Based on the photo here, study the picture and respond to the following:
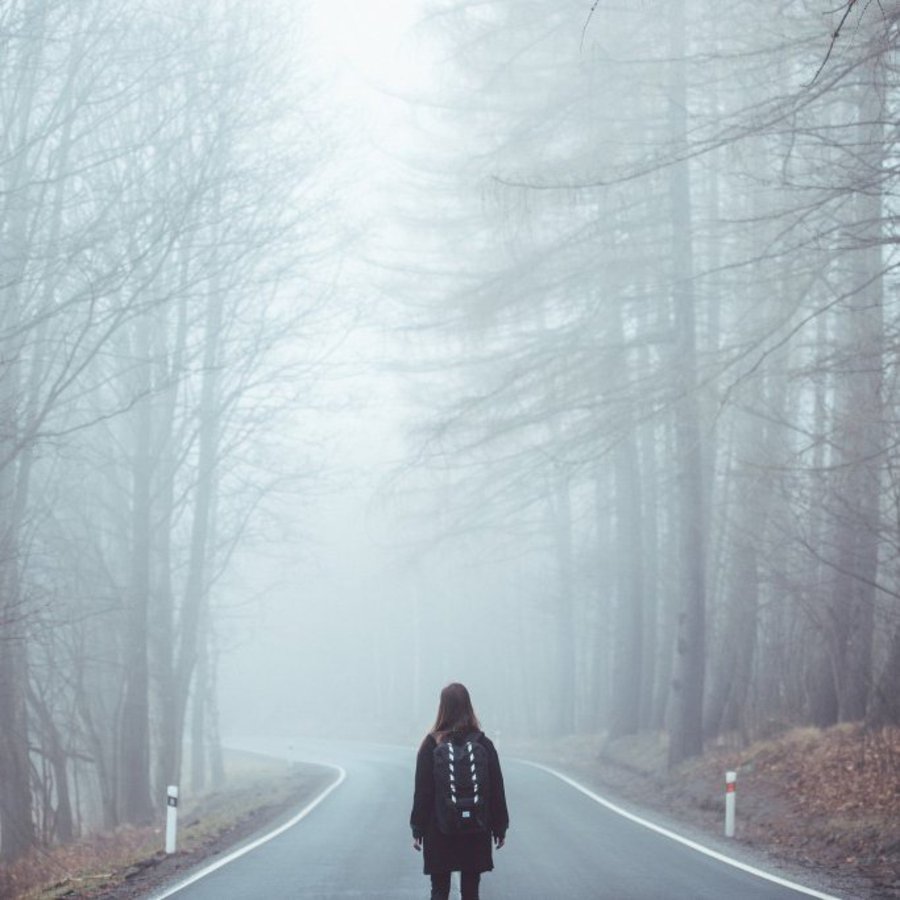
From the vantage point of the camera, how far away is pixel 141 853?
1585 centimetres

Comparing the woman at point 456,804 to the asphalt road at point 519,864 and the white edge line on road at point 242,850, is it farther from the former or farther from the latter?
the white edge line on road at point 242,850

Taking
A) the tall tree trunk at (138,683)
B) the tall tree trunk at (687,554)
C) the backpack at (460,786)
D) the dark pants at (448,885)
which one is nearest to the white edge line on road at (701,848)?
the tall tree trunk at (687,554)

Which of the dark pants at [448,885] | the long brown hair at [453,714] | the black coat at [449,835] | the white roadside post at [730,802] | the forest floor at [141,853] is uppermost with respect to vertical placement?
the long brown hair at [453,714]

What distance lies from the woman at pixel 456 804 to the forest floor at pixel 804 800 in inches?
183

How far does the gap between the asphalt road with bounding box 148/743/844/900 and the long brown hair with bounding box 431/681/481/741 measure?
3.60 m

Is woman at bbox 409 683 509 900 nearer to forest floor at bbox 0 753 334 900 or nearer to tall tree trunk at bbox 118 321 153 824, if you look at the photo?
forest floor at bbox 0 753 334 900

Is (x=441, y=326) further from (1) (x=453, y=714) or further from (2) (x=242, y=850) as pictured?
(1) (x=453, y=714)

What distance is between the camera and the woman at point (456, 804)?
320 inches

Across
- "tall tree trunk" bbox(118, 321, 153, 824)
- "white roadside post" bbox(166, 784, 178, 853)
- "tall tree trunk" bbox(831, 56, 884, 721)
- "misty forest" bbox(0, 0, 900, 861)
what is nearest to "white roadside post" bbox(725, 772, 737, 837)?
"misty forest" bbox(0, 0, 900, 861)

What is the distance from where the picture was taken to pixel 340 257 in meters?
25.0

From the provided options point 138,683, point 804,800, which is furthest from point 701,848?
point 138,683

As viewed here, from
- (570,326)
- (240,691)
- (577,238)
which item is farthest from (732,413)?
(240,691)

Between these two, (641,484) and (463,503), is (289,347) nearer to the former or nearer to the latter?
(463,503)

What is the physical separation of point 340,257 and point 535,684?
135ft
